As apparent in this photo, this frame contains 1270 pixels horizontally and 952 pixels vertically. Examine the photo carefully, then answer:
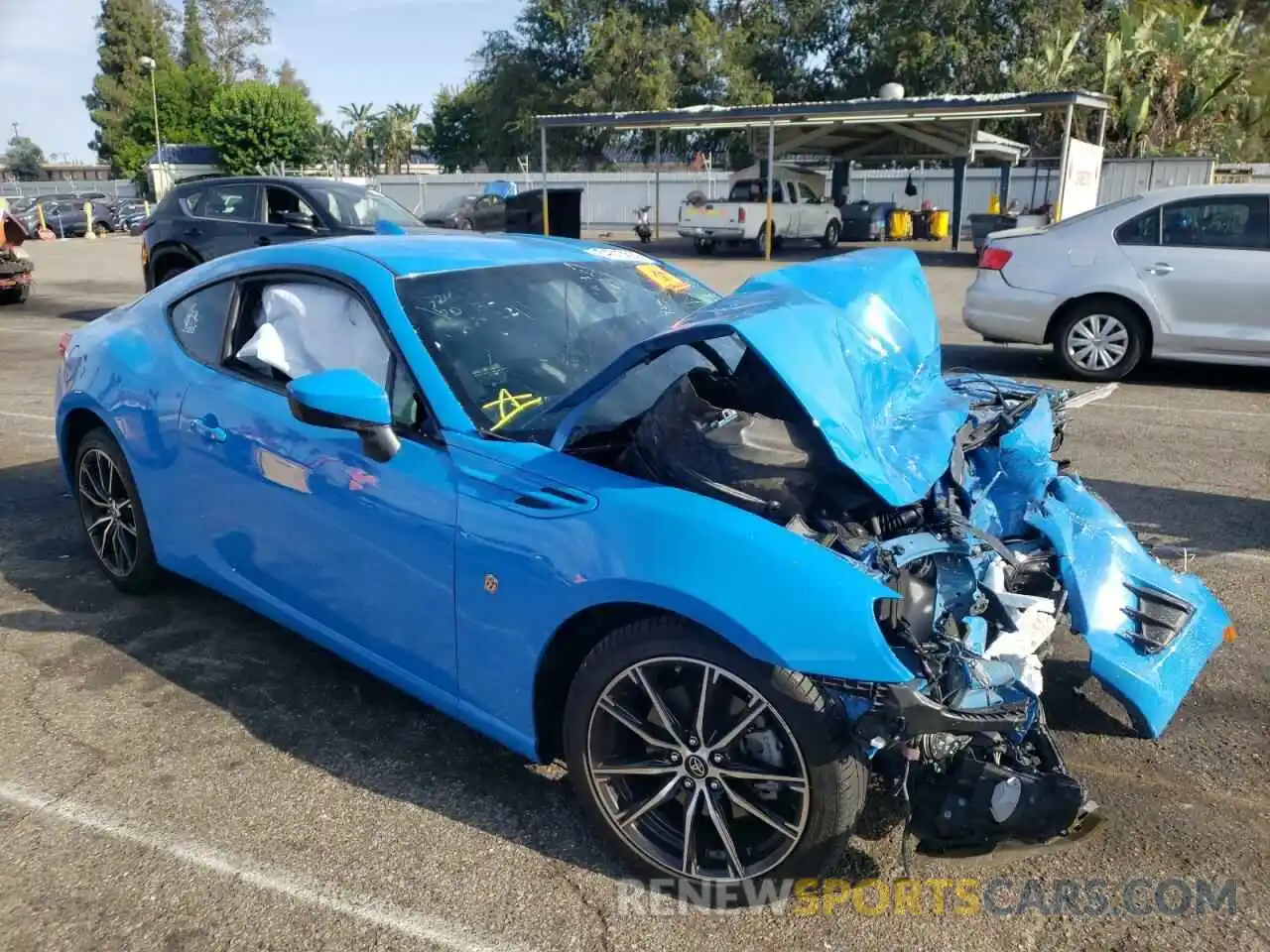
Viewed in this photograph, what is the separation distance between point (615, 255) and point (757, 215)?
1996 cm

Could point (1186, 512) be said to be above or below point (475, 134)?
below

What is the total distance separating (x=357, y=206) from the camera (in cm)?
1109

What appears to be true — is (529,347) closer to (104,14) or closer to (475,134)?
(475,134)

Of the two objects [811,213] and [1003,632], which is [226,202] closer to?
[1003,632]

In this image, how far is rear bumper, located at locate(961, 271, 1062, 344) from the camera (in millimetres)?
→ 8602

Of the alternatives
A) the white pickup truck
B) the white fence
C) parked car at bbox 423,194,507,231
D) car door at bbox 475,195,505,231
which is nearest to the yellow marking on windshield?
parked car at bbox 423,194,507,231

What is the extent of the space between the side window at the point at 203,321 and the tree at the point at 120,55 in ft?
289

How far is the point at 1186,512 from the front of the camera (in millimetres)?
5176

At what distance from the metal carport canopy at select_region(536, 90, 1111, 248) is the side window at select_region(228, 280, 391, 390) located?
18.4 m

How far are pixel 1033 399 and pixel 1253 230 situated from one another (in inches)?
225

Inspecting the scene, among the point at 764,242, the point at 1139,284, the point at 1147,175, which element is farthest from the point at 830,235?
the point at 1139,284

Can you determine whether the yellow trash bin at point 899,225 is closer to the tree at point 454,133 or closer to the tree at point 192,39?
the tree at point 454,133

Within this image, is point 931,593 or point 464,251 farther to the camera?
point 464,251

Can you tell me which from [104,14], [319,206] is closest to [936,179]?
[319,206]
